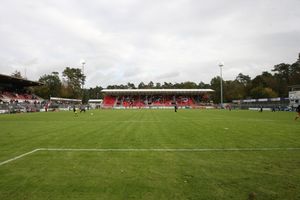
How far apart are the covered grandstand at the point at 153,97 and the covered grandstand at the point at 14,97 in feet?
98.5

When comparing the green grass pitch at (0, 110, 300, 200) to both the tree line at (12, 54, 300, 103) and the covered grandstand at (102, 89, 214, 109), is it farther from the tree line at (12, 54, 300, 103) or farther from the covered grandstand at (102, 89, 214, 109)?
the tree line at (12, 54, 300, 103)

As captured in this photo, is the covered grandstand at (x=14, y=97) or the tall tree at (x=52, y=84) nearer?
Result: the covered grandstand at (x=14, y=97)

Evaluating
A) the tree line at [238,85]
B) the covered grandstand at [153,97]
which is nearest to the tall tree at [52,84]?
the tree line at [238,85]

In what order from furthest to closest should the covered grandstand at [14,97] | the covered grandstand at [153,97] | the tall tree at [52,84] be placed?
1. the tall tree at [52,84]
2. the covered grandstand at [153,97]
3. the covered grandstand at [14,97]

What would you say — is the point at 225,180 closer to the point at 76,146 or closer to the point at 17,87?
the point at 76,146

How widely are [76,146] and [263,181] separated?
703cm

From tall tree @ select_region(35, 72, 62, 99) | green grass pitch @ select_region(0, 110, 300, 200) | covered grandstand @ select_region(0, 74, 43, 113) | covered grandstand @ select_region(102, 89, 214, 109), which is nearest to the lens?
green grass pitch @ select_region(0, 110, 300, 200)

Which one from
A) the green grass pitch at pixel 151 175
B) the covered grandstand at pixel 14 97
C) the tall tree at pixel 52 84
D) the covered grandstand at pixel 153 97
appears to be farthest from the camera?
the tall tree at pixel 52 84

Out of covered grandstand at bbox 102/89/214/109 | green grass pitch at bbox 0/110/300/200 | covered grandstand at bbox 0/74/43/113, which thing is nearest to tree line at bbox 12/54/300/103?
covered grandstand at bbox 102/89/214/109

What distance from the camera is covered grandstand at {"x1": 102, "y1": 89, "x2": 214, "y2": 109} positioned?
9481 cm

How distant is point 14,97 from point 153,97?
51882mm

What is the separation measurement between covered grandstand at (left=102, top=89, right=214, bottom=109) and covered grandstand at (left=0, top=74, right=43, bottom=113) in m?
30.0

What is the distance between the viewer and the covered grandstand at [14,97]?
164ft

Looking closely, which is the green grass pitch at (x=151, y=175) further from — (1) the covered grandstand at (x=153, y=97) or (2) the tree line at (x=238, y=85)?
(2) the tree line at (x=238, y=85)
